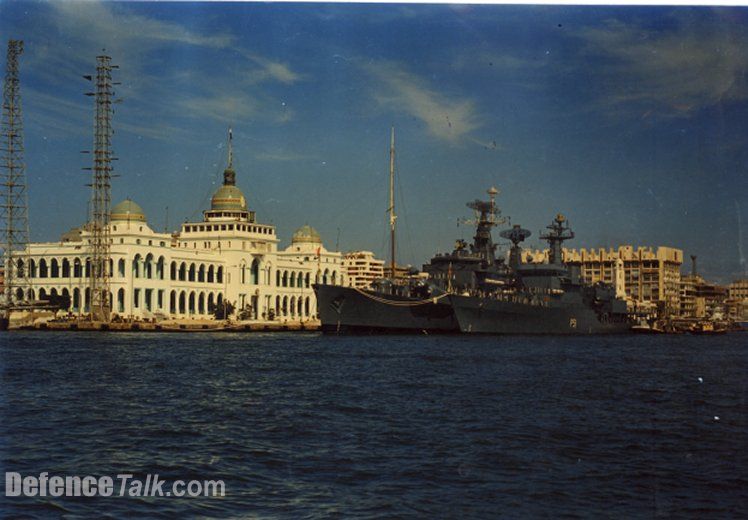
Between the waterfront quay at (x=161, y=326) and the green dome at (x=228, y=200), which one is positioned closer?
the waterfront quay at (x=161, y=326)

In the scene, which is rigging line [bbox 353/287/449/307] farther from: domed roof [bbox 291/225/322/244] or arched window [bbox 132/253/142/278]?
domed roof [bbox 291/225/322/244]

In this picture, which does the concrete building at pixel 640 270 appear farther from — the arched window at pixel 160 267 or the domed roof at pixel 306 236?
the arched window at pixel 160 267

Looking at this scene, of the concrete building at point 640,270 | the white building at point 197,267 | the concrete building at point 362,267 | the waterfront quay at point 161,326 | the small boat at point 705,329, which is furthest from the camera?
the concrete building at point 362,267

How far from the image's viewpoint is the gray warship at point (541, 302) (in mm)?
71000

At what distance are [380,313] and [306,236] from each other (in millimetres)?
65148

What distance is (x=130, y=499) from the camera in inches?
595

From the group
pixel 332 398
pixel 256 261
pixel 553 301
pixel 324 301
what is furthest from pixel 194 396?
pixel 256 261

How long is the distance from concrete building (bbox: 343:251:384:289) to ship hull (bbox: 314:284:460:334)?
108008 millimetres

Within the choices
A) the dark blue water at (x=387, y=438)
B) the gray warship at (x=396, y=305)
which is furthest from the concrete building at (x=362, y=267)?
the dark blue water at (x=387, y=438)

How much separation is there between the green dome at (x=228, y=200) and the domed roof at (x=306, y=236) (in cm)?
1805

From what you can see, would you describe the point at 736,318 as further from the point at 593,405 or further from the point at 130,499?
the point at 130,499

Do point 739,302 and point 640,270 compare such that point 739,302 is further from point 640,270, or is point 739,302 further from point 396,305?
point 396,305

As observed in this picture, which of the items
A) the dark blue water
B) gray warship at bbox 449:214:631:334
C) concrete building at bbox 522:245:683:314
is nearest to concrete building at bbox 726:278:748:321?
concrete building at bbox 522:245:683:314

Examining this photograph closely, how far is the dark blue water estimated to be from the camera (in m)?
15.2
